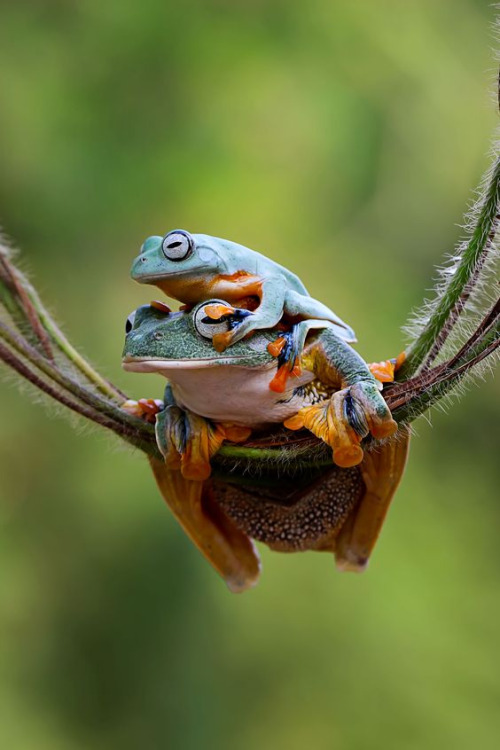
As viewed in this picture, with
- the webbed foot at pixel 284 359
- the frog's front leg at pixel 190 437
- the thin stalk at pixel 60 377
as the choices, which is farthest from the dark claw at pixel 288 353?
the thin stalk at pixel 60 377

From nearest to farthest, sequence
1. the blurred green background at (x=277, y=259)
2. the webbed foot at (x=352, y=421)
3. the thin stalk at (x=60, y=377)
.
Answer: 1. the webbed foot at (x=352, y=421)
2. the thin stalk at (x=60, y=377)
3. the blurred green background at (x=277, y=259)

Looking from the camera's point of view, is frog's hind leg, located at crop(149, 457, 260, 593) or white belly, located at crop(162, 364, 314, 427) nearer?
white belly, located at crop(162, 364, 314, 427)

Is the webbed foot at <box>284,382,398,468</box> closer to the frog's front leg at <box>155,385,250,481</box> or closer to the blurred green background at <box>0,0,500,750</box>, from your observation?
the frog's front leg at <box>155,385,250,481</box>

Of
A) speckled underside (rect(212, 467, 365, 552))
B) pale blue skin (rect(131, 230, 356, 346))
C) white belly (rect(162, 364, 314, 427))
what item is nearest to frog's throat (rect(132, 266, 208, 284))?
pale blue skin (rect(131, 230, 356, 346))

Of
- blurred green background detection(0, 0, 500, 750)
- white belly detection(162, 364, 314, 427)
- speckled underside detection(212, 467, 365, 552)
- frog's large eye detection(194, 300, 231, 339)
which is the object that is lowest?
blurred green background detection(0, 0, 500, 750)

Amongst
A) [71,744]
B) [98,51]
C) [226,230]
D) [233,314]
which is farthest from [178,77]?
[233,314]

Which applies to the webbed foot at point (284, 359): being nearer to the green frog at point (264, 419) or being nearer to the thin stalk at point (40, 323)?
the green frog at point (264, 419)
